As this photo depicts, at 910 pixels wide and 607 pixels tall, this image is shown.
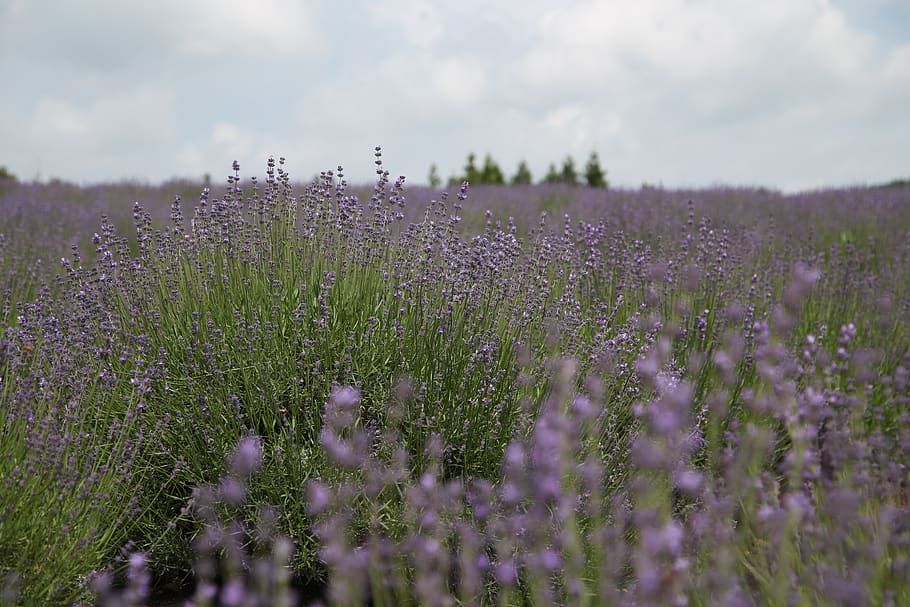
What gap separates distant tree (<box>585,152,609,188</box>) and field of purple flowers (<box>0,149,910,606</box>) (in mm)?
15614

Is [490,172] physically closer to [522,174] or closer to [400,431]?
[522,174]

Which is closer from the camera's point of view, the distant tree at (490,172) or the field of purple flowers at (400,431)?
the field of purple flowers at (400,431)

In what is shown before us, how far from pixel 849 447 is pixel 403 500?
4.33 feet

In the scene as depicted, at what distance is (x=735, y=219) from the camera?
8.87 m

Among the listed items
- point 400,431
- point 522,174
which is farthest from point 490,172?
point 400,431

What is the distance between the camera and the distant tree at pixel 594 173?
1955cm

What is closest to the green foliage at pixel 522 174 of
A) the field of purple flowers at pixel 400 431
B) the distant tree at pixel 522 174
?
the distant tree at pixel 522 174

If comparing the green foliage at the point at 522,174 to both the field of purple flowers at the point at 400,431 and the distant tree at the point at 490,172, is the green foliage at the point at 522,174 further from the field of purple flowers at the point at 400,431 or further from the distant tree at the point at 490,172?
the field of purple flowers at the point at 400,431

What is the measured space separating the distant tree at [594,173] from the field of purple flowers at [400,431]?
51.2 feet

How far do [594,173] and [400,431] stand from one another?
56.8 ft

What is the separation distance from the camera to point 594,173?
19.6 m

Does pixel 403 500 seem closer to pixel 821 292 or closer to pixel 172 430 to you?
pixel 172 430

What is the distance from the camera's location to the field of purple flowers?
1934mm

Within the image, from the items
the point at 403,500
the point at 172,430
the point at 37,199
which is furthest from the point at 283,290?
the point at 37,199
